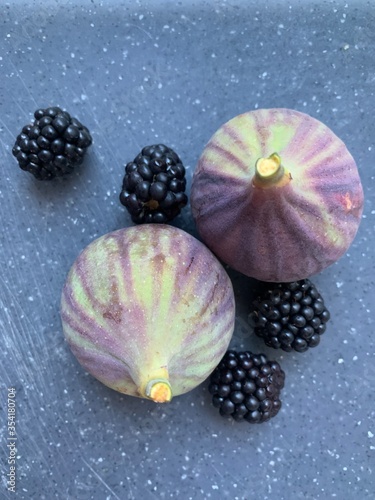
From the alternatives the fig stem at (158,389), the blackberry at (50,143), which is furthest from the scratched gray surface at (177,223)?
the fig stem at (158,389)

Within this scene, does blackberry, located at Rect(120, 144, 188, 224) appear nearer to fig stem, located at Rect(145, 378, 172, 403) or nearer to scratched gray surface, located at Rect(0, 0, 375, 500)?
scratched gray surface, located at Rect(0, 0, 375, 500)

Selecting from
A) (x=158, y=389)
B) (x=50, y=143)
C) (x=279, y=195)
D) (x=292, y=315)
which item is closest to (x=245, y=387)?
(x=292, y=315)

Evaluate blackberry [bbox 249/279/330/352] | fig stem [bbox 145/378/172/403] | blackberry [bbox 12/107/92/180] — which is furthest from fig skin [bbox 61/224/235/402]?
blackberry [bbox 12/107/92/180]

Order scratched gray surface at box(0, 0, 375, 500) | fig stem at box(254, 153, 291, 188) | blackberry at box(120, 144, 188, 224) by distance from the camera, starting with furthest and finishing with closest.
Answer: scratched gray surface at box(0, 0, 375, 500)
blackberry at box(120, 144, 188, 224)
fig stem at box(254, 153, 291, 188)

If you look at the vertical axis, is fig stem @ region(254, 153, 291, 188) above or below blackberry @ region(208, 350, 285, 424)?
above

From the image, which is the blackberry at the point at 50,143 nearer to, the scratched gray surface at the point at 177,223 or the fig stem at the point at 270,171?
the scratched gray surface at the point at 177,223

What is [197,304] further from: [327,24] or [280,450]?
[327,24]

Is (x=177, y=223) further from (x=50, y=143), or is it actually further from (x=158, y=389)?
(x=158, y=389)
